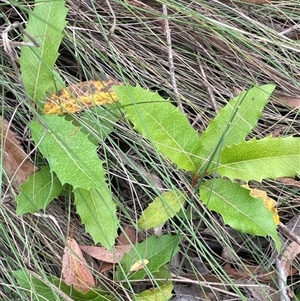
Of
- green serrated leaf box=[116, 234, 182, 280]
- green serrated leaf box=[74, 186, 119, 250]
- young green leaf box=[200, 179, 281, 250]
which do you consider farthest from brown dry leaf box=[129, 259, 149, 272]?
young green leaf box=[200, 179, 281, 250]

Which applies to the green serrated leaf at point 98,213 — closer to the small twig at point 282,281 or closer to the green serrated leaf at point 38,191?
the green serrated leaf at point 38,191

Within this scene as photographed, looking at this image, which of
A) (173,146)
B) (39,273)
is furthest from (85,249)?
(173,146)

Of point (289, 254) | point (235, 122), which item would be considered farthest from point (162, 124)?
point (289, 254)

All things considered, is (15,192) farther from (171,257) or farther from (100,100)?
(171,257)

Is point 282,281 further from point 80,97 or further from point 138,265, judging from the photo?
point 80,97

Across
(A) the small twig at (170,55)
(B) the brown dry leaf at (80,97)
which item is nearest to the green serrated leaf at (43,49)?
(B) the brown dry leaf at (80,97)

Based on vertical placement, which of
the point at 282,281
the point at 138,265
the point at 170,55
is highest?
the point at 170,55
